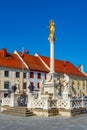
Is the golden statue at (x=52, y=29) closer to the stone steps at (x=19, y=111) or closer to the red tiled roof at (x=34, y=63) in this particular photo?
the stone steps at (x=19, y=111)

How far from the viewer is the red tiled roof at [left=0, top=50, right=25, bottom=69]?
48050 mm

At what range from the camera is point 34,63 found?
54.8 metres

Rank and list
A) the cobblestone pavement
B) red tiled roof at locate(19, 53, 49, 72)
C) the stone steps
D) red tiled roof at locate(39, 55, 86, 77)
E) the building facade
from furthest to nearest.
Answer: red tiled roof at locate(39, 55, 86, 77) → red tiled roof at locate(19, 53, 49, 72) → the building facade → the stone steps → the cobblestone pavement

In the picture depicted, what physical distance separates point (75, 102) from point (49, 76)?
14.7 feet

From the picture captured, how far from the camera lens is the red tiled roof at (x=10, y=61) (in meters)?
48.0

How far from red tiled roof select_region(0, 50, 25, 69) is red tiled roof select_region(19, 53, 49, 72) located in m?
2.33

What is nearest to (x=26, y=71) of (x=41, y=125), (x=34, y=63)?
(x=34, y=63)

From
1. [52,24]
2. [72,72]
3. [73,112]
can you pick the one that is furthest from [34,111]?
[72,72]

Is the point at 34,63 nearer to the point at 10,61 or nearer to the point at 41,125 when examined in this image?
the point at 10,61

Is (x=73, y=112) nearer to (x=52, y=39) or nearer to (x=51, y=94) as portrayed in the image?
(x=51, y=94)

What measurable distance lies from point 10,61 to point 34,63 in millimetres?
6783

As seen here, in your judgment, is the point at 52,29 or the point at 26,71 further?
the point at 26,71

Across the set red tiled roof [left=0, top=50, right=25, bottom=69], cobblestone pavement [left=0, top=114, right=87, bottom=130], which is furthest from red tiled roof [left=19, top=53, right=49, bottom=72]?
cobblestone pavement [left=0, top=114, right=87, bottom=130]

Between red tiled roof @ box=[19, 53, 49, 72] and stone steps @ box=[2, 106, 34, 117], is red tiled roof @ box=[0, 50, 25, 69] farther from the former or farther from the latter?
stone steps @ box=[2, 106, 34, 117]
